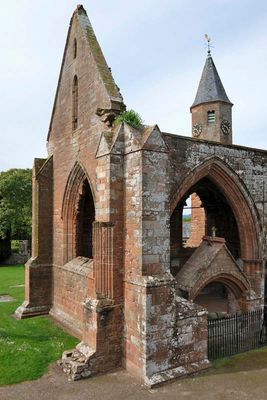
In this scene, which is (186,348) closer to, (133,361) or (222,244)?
(133,361)

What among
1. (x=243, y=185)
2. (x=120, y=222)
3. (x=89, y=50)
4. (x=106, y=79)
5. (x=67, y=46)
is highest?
(x=67, y=46)

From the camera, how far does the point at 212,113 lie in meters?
20.0

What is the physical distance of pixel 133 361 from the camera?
7.76m

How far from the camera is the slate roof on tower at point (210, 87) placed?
20.1 metres

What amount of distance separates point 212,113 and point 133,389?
637 inches

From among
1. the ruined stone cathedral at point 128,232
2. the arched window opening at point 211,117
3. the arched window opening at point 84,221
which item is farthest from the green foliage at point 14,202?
the arched window opening at point 84,221

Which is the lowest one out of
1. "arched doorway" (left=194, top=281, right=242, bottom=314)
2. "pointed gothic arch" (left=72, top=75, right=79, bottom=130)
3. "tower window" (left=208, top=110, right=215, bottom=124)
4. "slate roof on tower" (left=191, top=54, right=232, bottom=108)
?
"arched doorway" (left=194, top=281, right=242, bottom=314)

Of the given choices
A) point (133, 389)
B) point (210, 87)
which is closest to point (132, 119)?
point (133, 389)

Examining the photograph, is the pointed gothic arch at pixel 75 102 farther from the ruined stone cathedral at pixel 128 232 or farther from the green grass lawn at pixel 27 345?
the green grass lawn at pixel 27 345

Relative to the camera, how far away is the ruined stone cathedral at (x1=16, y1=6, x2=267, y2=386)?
25.5 ft

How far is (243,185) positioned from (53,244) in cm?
705

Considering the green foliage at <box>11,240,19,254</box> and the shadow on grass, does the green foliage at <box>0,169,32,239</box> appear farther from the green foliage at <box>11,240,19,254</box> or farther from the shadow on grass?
the shadow on grass

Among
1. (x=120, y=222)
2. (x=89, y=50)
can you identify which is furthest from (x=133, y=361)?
(x=89, y=50)

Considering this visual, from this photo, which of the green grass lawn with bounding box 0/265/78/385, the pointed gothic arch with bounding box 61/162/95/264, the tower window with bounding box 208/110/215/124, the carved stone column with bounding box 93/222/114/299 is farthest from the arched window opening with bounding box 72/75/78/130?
the tower window with bounding box 208/110/215/124
